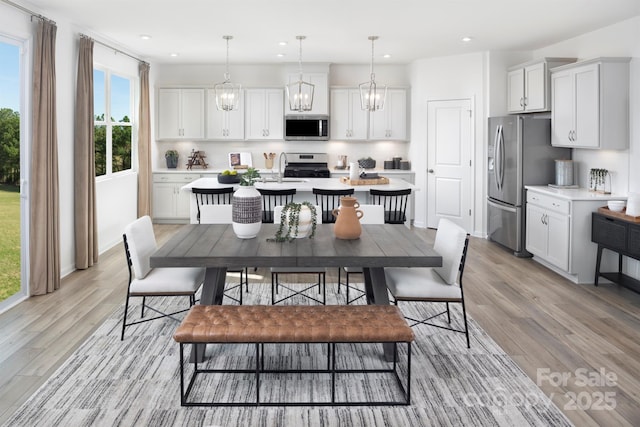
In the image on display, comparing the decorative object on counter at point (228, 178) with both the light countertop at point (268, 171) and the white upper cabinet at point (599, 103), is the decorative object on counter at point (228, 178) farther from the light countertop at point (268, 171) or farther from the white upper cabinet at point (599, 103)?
the white upper cabinet at point (599, 103)

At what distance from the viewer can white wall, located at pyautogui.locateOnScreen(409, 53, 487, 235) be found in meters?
7.77

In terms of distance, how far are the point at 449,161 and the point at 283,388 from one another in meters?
5.95

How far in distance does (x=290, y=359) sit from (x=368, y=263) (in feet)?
2.81

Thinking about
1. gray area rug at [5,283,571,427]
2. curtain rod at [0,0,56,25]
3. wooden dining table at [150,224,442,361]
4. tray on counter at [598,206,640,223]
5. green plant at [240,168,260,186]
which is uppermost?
curtain rod at [0,0,56,25]

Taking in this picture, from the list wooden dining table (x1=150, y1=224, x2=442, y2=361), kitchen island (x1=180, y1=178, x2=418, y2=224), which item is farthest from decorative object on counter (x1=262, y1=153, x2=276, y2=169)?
wooden dining table (x1=150, y1=224, x2=442, y2=361)

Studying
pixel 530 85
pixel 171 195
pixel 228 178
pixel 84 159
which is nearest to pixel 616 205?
pixel 530 85

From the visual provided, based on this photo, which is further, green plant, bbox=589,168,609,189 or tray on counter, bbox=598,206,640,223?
green plant, bbox=589,168,609,189

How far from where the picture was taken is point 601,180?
5.76 m

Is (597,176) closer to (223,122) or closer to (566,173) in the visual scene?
(566,173)

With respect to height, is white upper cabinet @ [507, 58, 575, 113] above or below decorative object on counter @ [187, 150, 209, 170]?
above

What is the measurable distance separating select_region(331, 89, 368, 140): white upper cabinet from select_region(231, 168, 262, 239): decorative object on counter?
547cm

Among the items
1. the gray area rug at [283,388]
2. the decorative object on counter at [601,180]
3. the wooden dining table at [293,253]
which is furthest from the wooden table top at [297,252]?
the decorative object on counter at [601,180]

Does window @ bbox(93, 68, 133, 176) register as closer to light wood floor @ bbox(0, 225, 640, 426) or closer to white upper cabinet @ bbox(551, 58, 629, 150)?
light wood floor @ bbox(0, 225, 640, 426)

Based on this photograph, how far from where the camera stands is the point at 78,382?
10.1 ft
